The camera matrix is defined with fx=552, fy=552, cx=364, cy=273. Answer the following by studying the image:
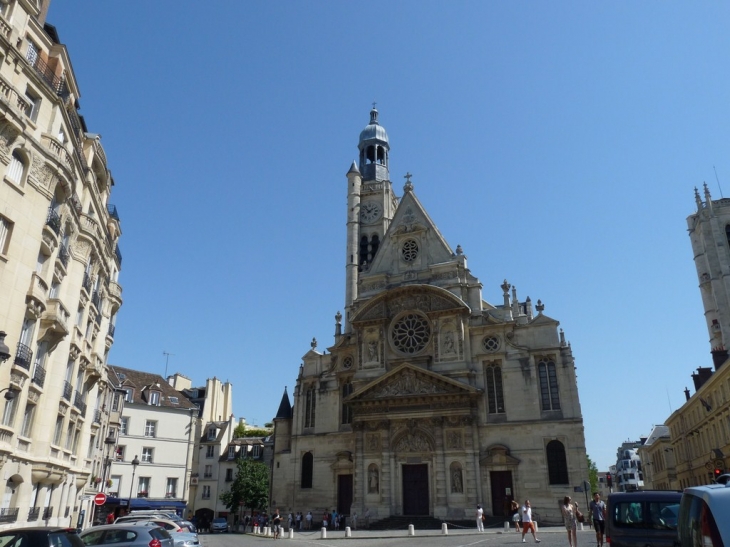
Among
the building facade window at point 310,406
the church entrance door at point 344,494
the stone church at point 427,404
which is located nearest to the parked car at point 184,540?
the stone church at point 427,404

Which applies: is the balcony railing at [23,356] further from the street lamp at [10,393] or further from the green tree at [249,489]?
the green tree at [249,489]

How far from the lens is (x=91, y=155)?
22203 millimetres

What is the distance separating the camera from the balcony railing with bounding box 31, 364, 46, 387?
1650 centimetres

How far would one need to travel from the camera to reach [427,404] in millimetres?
32781

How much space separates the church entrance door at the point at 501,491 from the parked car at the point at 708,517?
2632 centimetres

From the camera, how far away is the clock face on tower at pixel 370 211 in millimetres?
47062

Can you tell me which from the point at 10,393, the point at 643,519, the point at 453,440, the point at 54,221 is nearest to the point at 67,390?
the point at 10,393

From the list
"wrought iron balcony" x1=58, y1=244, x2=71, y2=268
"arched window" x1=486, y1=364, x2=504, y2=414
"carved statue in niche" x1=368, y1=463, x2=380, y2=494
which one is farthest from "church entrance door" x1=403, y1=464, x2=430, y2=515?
"wrought iron balcony" x1=58, y1=244, x2=71, y2=268

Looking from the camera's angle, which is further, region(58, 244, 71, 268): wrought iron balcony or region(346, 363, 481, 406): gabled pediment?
region(346, 363, 481, 406): gabled pediment

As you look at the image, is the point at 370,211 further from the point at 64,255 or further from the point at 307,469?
the point at 64,255

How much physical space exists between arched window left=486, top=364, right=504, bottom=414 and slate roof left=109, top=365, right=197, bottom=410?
77.4ft

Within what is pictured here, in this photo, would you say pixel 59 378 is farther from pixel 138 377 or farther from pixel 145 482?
pixel 138 377

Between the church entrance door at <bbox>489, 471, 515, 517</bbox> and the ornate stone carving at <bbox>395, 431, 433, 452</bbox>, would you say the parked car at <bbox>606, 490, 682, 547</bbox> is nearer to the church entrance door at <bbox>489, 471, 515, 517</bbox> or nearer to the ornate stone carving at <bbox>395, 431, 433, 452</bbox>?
the church entrance door at <bbox>489, 471, 515, 517</bbox>

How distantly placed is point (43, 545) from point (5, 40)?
1381 cm
